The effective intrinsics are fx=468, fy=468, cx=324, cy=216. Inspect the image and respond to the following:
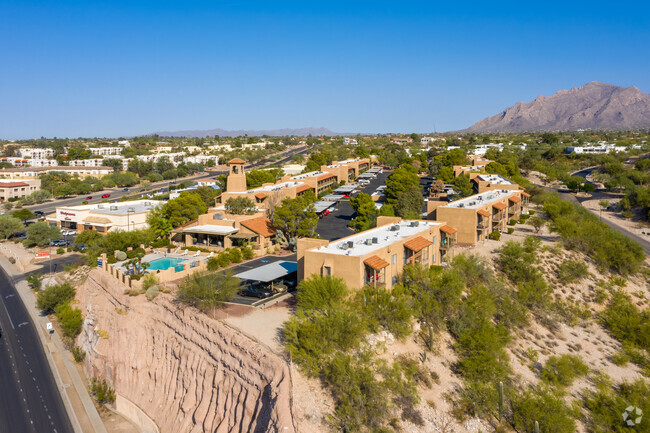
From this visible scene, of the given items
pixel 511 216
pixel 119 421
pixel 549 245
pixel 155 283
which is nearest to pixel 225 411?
pixel 119 421

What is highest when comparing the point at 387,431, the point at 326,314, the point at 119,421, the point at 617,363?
the point at 326,314

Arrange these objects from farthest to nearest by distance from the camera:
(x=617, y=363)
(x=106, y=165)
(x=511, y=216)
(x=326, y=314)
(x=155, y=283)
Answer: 1. (x=106, y=165)
2. (x=511, y=216)
3. (x=155, y=283)
4. (x=617, y=363)
5. (x=326, y=314)

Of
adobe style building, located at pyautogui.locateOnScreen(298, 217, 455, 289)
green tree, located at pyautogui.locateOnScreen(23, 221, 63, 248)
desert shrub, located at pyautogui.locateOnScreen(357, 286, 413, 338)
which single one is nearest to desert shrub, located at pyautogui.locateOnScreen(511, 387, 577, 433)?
desert shrub, located at pyautogui.locateOnScreen(357, 286, 413, 338)

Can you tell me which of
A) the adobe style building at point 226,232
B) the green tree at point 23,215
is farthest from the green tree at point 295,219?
the green tree at point 23,215

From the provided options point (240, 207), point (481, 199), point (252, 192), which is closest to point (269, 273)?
point (240, 207)

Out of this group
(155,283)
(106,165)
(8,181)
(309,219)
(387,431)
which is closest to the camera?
(387,431)

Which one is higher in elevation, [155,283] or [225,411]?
[155,283]

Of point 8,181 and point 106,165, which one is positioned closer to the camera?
point 8,181

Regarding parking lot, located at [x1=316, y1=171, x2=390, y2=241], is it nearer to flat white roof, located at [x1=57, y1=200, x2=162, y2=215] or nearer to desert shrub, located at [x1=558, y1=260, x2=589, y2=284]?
desert shrub, located at [x1=558, y1=260, x2=589, y2=284]

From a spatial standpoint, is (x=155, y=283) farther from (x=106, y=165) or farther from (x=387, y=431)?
(x=106, y=165)
